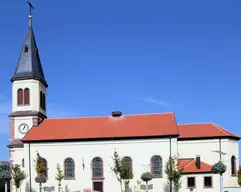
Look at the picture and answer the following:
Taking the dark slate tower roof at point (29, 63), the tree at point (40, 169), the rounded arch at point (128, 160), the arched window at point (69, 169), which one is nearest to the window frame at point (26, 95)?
the dark slate tower roof at point (29, 63)

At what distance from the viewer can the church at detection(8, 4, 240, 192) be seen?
57969mm

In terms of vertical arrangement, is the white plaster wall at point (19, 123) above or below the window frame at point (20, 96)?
below

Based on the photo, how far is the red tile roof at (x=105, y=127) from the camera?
59.5 metres

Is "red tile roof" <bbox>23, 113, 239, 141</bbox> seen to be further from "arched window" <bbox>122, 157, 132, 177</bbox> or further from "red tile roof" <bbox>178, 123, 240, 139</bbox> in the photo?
"arched window" <bbox>122, 157, 132, 177</bbox>

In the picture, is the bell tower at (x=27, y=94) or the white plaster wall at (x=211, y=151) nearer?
the white plaster wall at (x=211, y=151)

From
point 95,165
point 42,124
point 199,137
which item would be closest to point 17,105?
point 42,124

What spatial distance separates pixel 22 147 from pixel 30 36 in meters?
16.9

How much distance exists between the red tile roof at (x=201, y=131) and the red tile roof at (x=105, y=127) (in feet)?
7.30

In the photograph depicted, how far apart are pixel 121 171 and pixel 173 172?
647cm

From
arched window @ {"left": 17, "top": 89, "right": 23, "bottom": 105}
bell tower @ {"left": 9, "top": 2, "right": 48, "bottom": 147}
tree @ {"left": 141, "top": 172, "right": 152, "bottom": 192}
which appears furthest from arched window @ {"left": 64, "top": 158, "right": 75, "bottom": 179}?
arched window @ {"left": 17, "top": 89, "right": 23, "bottom": 105}

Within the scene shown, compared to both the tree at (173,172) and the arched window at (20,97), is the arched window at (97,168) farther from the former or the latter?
the arched window at (20,97)

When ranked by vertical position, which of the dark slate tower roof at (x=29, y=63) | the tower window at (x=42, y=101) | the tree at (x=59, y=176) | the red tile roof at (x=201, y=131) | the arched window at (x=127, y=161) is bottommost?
the tree at (x=59, y=176)

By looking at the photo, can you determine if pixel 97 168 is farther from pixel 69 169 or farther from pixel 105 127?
pixel 105 127

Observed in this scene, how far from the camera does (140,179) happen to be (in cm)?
5794
